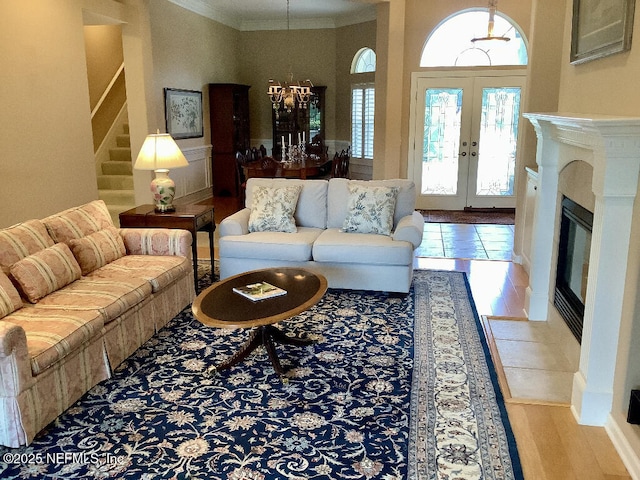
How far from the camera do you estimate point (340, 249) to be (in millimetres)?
4625

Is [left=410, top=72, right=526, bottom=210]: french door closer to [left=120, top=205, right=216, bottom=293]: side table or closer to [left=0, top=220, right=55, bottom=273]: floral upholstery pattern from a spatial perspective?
[left=120, top=205, right=216, bottom=293]: side table

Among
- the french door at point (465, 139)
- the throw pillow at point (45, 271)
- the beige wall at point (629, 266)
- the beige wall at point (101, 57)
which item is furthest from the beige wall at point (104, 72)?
the beige wall at point (629, 266)

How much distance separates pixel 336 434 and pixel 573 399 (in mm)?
1351

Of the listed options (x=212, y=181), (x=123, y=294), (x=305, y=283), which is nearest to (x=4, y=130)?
(x=123, y=294)

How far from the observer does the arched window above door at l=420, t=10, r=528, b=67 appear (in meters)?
7.88

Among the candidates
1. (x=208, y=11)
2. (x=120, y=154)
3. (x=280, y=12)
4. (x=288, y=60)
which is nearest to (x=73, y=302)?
(x=120, y=154)

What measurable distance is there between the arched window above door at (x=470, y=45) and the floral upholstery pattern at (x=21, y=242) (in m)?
6.18

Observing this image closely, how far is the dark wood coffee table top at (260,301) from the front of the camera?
10.1ft

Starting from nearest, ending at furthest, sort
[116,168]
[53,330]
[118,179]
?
[53,330] → [118,179] → [116,168]

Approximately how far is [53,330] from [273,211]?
2.50m

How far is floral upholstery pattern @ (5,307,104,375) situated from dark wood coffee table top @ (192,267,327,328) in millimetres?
596

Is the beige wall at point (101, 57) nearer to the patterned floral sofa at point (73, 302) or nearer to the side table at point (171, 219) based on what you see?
the side table at point (171, 219)

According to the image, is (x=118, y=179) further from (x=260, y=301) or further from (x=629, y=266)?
(x=629, y=266)

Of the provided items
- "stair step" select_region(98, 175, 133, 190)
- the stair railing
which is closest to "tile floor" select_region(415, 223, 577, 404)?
"stair step" select_region(98, 175, 133, 190)
